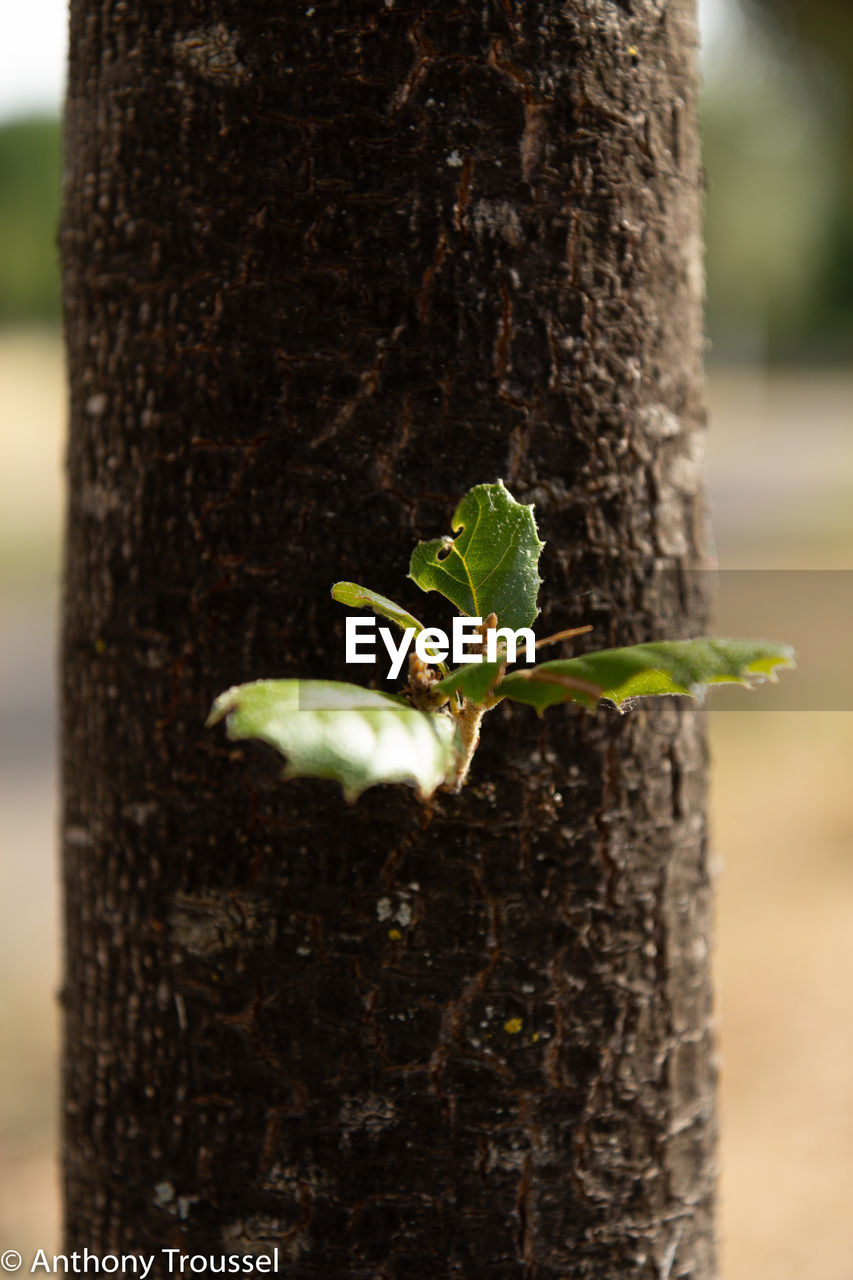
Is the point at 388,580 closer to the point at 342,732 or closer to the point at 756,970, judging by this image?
the point at 342,732

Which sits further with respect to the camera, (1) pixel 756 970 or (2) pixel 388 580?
(1) pixel 756 970

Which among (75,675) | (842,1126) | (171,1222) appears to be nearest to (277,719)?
(75,675)

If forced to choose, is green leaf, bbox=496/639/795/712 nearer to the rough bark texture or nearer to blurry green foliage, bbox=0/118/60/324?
the rough bark texture

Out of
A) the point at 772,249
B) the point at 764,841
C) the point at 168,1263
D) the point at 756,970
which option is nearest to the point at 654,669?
the point at 168,1263

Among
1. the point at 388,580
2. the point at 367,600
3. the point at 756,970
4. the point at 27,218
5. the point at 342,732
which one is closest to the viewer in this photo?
the point at 342,732

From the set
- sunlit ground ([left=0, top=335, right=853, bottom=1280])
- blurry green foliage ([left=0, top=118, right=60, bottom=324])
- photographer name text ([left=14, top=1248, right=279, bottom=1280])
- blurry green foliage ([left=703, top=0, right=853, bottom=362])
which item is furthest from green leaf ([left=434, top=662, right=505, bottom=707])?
blurry green foliage ([left=0, top=118, right=60, bottom=324])

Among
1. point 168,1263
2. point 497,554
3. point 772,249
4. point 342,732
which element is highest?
point 772,249

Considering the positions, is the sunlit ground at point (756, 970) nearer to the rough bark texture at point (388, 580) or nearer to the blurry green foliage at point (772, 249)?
the rough bark texture at point (388, 580)
